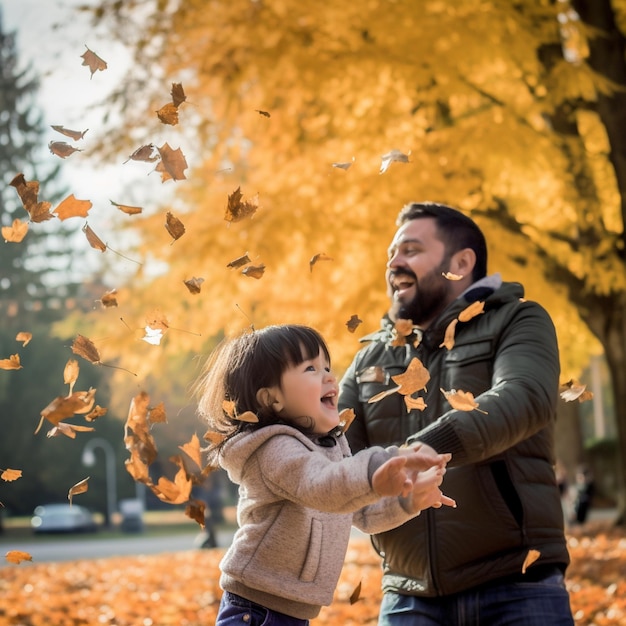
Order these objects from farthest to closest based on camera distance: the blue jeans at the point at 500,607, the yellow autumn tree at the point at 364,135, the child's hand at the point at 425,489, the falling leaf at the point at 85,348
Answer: the yellow autumn tree at the point at 364,135 < the falling leaf at the point at 85,348 < the blue jeans at the point at 500,607 < the child's hand at the point at 425,489

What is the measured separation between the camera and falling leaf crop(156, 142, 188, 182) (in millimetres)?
3418

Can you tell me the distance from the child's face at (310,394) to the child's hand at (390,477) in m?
0.38

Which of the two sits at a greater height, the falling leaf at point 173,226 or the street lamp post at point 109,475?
the falling leaf at point 173,226

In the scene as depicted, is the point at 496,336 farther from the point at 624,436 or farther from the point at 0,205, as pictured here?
the point at 0,205

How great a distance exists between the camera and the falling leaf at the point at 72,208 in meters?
3.38

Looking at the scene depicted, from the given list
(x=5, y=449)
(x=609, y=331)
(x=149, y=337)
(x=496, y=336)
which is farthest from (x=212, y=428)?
(x=5, y=449)

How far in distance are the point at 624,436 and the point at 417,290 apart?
34.0 ft

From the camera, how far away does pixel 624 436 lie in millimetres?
13039

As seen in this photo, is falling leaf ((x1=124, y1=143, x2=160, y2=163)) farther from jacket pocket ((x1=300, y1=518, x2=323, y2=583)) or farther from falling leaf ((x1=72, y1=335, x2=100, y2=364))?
jacket pocket ((x1=300, y1=518, x2=323, y2=583))

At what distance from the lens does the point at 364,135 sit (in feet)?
32.0

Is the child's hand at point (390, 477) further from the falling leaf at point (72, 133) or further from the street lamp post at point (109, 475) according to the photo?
the street lamp post at point (109, 475)

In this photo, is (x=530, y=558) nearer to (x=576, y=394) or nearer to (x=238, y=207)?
(x=576, y=394)

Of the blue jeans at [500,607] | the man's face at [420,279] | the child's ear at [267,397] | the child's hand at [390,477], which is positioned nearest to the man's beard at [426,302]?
the man's face at [420,279]

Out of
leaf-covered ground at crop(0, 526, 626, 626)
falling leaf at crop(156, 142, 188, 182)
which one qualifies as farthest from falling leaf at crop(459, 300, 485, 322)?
leaf-covered ground at crop(0, 526, 626, 626)
